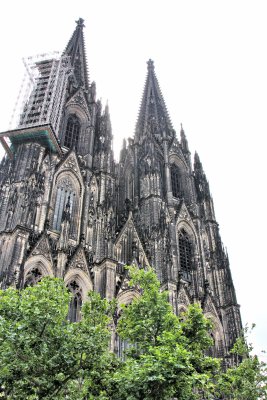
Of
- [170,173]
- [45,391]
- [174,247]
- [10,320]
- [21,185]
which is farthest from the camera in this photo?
[170,173]

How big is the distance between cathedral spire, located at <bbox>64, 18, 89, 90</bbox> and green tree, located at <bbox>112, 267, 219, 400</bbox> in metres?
25.6

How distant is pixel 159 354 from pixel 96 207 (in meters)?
16.3

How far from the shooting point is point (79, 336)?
13602mm

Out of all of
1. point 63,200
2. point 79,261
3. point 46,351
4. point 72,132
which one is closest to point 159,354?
point 46,351

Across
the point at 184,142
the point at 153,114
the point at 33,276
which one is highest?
the point at 153,114

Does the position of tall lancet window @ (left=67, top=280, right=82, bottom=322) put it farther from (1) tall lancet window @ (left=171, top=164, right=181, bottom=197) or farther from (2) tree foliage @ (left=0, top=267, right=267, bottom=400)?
(1) tall lancet window @ (left=171, top=164, right=181, bottom=197)

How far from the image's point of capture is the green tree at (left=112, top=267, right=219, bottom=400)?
12.7 meters

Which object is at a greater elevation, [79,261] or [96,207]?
[96,207]

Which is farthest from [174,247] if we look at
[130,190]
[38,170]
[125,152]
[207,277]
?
[125,152]

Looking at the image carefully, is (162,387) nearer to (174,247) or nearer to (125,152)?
(174,247)

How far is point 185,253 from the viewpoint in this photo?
32281 millimetres

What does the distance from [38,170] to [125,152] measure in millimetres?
16916

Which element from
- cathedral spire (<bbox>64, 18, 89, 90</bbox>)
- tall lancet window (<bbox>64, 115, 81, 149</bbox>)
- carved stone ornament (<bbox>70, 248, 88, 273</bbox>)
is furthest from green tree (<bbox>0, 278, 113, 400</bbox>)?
cathedral spire (<bbox>64, 18, 89, 90</bbox>)

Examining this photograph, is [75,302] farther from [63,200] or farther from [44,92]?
[44,92]
